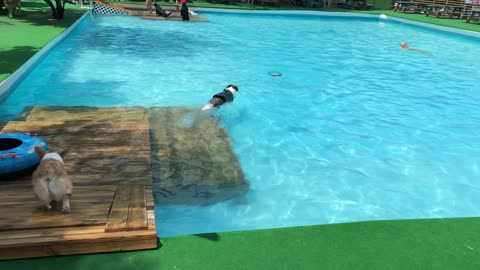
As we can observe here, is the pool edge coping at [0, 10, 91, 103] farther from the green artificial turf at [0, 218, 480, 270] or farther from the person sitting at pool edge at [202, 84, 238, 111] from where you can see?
the green artificial turf at [0, 218, 480, 270]

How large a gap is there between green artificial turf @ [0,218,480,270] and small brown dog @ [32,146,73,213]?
523 millimetres

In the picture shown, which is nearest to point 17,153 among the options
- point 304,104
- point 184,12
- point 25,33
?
point 304,104

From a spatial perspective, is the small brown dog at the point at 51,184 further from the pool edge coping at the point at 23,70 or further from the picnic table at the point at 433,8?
the picnic table at the point at 433,8

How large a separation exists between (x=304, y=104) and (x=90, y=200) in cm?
671

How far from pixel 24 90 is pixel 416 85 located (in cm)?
1013

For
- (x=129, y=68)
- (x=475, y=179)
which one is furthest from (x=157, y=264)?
(x=129, y=68)

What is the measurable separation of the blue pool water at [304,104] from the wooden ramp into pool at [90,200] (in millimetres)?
805

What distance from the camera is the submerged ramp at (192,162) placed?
5.15 metres

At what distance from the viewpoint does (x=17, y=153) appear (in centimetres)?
407

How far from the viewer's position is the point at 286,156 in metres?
6.83

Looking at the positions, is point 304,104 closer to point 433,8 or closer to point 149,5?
point 149,5

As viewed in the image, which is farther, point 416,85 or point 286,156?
A: point 416,85

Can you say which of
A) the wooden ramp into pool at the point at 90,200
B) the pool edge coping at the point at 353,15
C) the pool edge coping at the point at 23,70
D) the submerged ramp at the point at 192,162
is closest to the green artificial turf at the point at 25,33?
the pool edge coping at the point at 23,70

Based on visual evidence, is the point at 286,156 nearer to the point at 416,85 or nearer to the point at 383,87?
the point at 383,87
